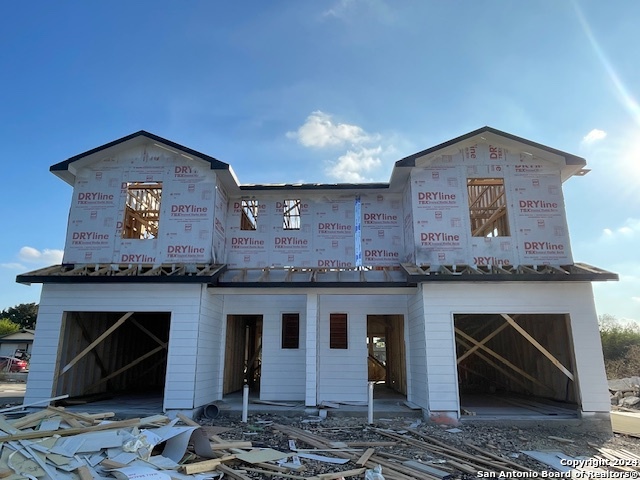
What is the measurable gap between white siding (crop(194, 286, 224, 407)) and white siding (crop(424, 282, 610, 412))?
5.66 m

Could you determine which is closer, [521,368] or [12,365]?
[521,368]

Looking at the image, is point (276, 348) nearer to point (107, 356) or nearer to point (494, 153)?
point (107, 356)

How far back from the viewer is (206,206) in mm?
11328

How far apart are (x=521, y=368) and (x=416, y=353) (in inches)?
208

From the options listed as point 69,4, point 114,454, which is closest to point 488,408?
point 114,454

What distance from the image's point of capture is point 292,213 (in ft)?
42.6

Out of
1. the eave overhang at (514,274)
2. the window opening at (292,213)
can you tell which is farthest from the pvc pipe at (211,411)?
the eave overhang at (514,274)

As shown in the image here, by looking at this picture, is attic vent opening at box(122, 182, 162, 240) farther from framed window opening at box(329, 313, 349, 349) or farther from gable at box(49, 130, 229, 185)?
framed window opening at box(329, 313, 349, 349)

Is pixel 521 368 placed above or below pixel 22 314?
below

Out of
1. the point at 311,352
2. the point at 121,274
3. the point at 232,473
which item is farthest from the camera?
the point at 311,352

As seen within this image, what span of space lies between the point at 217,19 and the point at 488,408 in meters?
12.2

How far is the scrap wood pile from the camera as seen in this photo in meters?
5.12

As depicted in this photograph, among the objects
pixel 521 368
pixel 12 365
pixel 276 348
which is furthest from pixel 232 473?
pixel 12 365

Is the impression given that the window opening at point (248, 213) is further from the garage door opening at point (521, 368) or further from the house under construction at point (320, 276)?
the garage door opening at point (521, 368)
